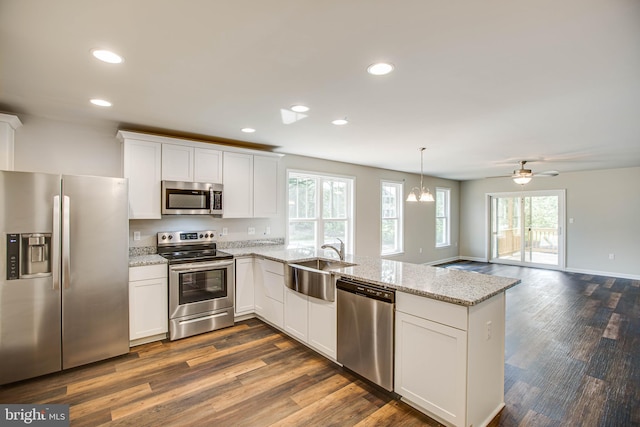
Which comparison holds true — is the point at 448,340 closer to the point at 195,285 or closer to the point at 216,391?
the point at 216,391

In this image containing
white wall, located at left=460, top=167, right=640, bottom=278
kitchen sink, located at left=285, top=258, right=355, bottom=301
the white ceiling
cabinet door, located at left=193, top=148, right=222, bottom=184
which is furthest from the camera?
white wall, located at left=460, top=167, right=640, bottom=278

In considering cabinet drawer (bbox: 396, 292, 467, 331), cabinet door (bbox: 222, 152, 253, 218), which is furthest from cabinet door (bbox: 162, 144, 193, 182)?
cabinet drawer (bbox: 396, 292, 467, 331)

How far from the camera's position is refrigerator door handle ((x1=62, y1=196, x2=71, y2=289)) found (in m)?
2.73

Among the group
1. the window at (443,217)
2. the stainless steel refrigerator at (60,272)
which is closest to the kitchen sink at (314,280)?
the stainless steel refrigerator at (60,272)

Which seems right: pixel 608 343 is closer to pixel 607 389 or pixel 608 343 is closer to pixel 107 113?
pixel 607 389

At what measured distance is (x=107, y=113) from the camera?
121 inches

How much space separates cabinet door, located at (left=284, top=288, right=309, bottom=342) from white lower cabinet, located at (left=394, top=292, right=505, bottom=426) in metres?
1.14

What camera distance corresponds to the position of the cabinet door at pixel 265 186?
4426 mm

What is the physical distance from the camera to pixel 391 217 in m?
7.06

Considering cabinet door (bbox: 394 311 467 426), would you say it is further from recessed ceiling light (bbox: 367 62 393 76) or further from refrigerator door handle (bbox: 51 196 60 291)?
refrigerator door handle (bbox: 51 196 60 291)

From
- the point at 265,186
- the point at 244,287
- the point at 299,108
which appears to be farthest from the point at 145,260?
the point at 299,108

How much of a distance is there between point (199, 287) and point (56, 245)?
1415 mm

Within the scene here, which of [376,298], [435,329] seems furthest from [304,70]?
[435,329]

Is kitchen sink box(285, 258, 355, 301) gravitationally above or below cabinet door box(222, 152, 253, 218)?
below
